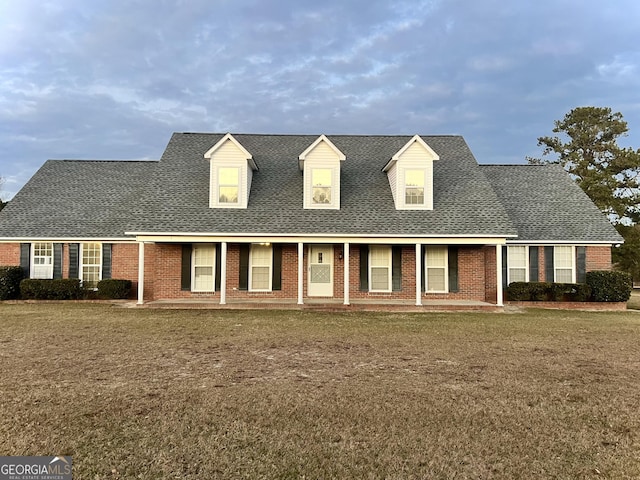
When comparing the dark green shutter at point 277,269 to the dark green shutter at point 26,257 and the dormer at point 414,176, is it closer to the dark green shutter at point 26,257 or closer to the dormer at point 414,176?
the dormer at point 414,176

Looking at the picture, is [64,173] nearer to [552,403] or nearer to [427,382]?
[427,382]

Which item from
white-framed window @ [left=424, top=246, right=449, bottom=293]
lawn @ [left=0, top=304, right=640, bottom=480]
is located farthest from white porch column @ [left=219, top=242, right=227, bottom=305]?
white-framed window @ [left=424, top=246, right=449, bottom=293]

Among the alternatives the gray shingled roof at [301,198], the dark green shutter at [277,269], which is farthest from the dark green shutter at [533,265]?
the dark green shutter at [277,269]

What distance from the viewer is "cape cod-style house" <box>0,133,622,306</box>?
15703 mm

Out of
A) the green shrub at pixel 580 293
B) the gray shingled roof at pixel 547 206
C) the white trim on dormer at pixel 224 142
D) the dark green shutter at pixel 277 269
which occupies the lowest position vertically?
the green shrub at pixel 580 293

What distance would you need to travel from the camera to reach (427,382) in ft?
21.4

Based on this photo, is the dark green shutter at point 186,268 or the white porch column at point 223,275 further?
the dark green shutter at point 186,268

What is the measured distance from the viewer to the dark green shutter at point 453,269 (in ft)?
55.7

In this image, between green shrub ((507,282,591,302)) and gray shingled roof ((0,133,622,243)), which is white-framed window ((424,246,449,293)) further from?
green shrub ((507,282,591,302))

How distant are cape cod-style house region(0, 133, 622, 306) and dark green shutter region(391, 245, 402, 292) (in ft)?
0.13

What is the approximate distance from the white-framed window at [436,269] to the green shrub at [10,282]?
15767 mm

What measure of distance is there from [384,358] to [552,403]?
3.06 metres

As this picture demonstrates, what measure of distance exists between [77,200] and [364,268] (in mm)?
12779

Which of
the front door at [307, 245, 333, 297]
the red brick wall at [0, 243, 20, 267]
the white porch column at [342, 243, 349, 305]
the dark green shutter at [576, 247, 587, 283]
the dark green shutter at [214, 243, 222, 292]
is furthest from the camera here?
the red brick wall at [0, 243, 20, 267]
